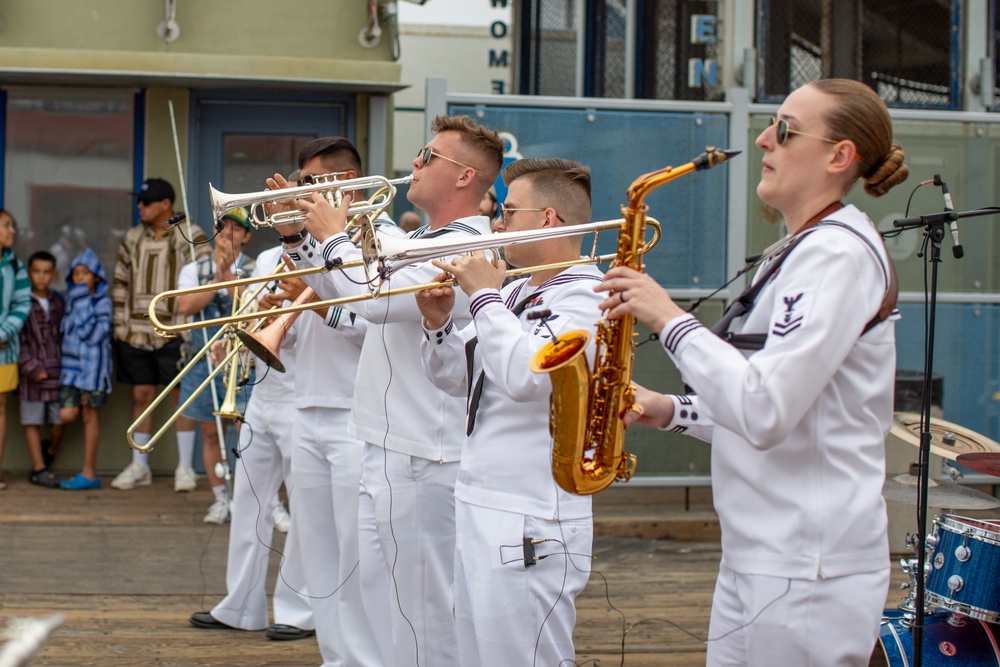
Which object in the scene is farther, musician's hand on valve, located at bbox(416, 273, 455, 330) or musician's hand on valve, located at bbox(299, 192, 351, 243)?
musician's hand on valve, located at bbox(299, 192, 351, 243)

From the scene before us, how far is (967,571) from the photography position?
4.44 m

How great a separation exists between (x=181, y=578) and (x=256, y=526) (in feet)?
4.03

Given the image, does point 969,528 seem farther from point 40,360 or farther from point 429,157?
point 40,360

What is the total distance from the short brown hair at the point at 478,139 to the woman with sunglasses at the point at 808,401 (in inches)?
69.4

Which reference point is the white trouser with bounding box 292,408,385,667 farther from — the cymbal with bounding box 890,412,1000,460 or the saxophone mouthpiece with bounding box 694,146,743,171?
the saxophone mouthpiece with bounding box 694,146,743,171

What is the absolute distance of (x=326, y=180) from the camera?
4.65 metres

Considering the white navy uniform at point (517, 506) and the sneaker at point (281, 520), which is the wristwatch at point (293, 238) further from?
the sneaker at point (281, 520)

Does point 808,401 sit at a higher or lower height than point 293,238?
lower

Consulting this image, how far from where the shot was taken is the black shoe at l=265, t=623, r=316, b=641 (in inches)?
226

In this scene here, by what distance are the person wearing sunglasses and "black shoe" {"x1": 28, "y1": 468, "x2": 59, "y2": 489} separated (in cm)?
522

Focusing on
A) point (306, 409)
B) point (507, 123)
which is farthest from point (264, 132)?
point (306, 409)

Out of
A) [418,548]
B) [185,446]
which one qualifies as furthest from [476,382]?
[185,446]

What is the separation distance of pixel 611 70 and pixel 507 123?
9.38 feet

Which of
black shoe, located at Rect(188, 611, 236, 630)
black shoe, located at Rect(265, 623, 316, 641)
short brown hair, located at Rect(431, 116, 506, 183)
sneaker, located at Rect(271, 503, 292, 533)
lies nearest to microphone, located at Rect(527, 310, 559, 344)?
short brown hair, located at Rect(431, 116, 506, 183)
